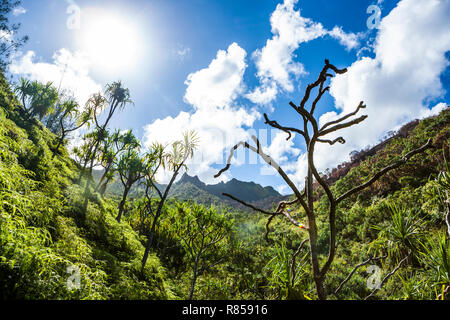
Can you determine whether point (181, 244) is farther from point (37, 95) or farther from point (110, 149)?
point (37, 95)

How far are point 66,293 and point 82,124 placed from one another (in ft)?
61.9

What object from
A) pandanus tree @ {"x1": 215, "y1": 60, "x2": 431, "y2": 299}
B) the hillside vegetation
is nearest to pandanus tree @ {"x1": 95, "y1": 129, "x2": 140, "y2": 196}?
the hillside vegetation

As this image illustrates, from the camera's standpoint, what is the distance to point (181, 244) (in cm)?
1377

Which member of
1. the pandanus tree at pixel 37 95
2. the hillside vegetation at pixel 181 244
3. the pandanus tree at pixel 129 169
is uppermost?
the pandanus tree at pixel 37 95

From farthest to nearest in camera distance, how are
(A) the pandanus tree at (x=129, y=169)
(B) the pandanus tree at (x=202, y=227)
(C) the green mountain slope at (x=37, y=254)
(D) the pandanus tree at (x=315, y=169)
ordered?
(A) the pandanus tree at (x=129, y=169)
(B) the pandanus tree at (x=202, y=227)
(C) the green mountain slope at (x=37, y=254)
(D) the pandanus tree at (x=315, y=169)

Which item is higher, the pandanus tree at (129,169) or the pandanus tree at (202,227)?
the pandanus tree at (129,169)

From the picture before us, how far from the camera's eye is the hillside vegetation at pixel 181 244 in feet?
A: 7.75

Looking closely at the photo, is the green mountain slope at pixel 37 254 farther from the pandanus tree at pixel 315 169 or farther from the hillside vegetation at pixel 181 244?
the pandanus tree at pixel 315 169

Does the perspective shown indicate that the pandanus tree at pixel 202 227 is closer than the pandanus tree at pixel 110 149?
Yes

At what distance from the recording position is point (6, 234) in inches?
93.6

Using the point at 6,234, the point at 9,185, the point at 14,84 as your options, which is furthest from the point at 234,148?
the point at 14,84

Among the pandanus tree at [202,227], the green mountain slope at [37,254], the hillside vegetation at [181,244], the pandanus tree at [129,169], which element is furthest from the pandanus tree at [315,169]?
the pandanus tree at [129,169]

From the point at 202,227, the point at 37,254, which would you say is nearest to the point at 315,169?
the point at 37,254
